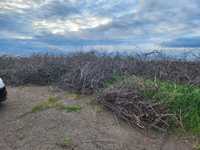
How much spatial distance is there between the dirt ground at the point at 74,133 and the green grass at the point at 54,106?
0.08 meters

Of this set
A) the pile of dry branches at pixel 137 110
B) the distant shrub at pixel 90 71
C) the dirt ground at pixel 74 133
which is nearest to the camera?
the dirt ground at pixel 74 133

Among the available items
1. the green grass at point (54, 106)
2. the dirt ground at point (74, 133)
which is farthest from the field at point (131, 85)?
the dirt ground at point (74, 133)

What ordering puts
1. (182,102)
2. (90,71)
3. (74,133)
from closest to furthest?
1. (74,133)
2. (182,102)
3. (90,71)

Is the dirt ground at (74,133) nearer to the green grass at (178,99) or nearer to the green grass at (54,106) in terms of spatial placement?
the green grass at (54,106)

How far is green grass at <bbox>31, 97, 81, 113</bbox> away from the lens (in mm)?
4281

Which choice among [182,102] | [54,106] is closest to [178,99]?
[182,102]

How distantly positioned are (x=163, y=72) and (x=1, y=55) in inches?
166

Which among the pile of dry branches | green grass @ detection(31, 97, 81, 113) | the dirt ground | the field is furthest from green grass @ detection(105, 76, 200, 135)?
green grass @ detection(31, 97, 81, 113)

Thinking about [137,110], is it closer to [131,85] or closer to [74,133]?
[131,85]

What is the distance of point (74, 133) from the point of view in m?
3.72

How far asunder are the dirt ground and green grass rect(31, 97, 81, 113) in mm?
77

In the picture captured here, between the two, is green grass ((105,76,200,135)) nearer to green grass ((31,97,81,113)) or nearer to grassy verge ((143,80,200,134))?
grassy verge ((143,80,200,134))

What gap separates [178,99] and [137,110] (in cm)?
59

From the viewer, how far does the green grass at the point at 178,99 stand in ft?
13.6
